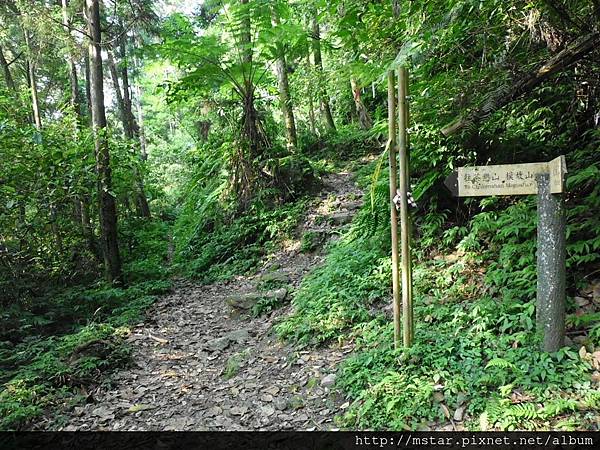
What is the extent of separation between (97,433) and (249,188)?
6.27 metres

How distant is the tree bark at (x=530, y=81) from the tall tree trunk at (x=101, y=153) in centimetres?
611

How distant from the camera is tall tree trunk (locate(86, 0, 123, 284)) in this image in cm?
735

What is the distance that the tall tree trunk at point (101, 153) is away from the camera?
735 centimetres

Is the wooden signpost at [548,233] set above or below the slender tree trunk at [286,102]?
below

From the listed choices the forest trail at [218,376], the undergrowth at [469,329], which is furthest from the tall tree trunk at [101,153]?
the undergrowth at [469,329]

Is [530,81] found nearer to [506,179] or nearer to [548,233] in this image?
[506,179]

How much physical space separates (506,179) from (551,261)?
720 mm

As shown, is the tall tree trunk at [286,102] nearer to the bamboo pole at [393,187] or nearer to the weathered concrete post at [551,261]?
the bamboo pole at [393,187]

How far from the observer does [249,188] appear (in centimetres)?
929

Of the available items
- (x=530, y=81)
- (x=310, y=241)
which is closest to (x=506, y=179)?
(x=530, y=81)

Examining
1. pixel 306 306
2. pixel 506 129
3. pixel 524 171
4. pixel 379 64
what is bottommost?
pixel 306 306

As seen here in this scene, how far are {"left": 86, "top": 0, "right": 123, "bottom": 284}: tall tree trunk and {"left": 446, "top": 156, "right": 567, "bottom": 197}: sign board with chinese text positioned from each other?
20.6ft

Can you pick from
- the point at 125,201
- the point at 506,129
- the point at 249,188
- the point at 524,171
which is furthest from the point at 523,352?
the point at 125,201

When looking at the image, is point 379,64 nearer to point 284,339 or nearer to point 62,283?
point 284,339
